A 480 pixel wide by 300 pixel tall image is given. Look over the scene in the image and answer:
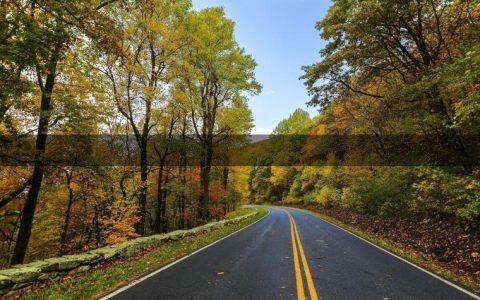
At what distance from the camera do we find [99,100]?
48.3 ft

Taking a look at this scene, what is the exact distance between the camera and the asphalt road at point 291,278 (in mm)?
5930

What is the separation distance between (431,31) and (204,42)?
1220 cm

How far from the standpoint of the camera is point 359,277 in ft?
23.7

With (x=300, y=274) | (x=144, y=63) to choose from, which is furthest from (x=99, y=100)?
(x=300, y=274)

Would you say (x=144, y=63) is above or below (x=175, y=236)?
above

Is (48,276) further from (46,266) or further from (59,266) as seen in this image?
(59,266)

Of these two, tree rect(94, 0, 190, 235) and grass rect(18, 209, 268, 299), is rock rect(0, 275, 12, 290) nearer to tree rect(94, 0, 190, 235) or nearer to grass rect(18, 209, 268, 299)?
grass rect(18, 209, 268, 299)

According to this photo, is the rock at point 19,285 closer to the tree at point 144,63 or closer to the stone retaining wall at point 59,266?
the stone retaining wall at point 59,266

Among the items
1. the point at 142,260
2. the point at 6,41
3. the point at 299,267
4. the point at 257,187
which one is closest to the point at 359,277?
the point at 299,267

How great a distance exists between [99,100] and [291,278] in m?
12.3

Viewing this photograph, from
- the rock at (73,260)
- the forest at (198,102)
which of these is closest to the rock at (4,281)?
the rock at (73,260)

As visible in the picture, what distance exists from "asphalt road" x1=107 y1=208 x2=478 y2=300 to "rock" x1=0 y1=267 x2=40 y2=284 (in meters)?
2.10

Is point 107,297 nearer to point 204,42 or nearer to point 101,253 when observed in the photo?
point 101,253

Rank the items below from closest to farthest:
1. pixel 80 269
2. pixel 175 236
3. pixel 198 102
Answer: pixel 80 269
pixel 175 236
pixel 198 102
